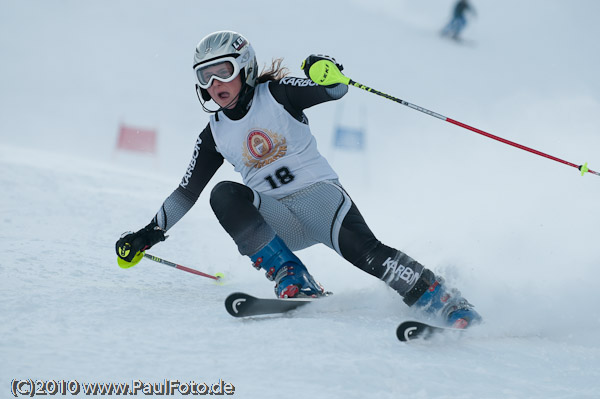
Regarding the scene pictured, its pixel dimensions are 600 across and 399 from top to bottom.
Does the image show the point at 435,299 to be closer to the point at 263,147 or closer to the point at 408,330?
the point at 408,330

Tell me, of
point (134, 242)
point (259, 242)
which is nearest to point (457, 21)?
point (134, 242)

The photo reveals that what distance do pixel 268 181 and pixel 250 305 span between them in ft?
3.05

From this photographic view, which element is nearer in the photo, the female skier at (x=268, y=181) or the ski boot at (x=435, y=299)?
the ski boot at (x=435, y=299)

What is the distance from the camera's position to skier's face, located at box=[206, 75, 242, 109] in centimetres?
305

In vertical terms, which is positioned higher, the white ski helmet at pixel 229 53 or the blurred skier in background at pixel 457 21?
the blurred skier in background at pixel 457 21

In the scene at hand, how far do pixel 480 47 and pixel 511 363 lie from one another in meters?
19.1

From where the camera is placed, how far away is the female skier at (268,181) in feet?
9.05

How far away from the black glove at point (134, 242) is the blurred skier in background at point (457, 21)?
61.2 feet

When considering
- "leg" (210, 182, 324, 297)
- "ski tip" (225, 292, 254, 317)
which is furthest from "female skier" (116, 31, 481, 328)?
"ski tip" (225, 292, 254, 317)

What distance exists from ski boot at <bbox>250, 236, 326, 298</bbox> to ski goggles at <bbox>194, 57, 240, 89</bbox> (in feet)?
2.70

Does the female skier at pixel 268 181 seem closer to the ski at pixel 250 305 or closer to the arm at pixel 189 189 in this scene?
the arm at pixel 189 189

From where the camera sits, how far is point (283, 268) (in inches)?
109

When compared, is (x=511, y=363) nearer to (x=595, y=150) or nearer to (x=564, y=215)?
(x=564, y=215)

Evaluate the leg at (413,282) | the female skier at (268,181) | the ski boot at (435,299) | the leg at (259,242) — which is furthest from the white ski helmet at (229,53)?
the ski boot at (435,299)
